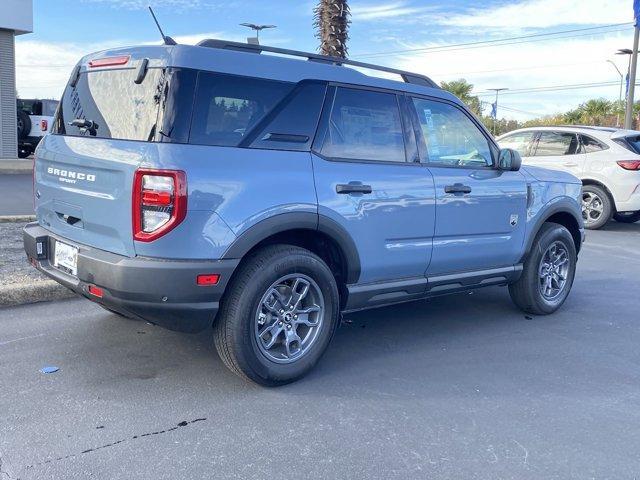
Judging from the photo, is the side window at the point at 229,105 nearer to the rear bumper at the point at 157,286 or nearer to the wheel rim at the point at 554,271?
the rear bumper at the point at 157,286

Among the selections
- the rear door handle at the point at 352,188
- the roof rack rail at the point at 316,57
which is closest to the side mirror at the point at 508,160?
the roof rack rail at the point at 316,57

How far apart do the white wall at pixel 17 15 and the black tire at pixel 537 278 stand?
15790 mm

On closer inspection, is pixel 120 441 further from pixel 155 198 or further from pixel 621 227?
pixel 621 227

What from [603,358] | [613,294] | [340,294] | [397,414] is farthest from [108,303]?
[613,294]

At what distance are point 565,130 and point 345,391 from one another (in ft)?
30.4

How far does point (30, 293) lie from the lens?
5582 mm

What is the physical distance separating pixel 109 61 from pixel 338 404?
8.35 feet

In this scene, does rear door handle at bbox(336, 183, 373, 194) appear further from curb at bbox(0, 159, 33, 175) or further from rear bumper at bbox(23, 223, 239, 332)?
curb at bbox(0, 159, 33, 175)

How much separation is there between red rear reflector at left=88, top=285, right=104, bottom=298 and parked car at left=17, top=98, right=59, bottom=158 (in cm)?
1848

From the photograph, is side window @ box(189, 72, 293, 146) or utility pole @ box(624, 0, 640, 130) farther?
utility pole @ box(624, 0, 640, 130)

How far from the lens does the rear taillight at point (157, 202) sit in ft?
11.2

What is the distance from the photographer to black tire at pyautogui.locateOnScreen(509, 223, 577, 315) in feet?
18.8

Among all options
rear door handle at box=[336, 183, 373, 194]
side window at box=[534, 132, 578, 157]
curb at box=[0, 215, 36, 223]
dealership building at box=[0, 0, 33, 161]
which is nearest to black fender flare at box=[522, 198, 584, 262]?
rear door handle at box=[336, 183, 373, 194]

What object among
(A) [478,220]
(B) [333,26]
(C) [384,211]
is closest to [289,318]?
(C) [384,211]
